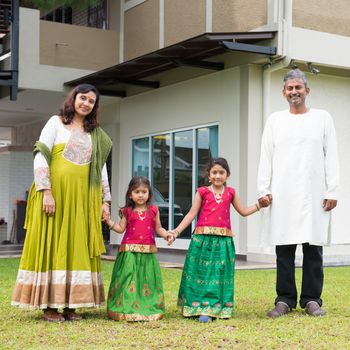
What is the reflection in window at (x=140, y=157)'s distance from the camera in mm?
13742

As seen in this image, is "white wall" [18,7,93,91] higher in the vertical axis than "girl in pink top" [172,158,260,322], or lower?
higher

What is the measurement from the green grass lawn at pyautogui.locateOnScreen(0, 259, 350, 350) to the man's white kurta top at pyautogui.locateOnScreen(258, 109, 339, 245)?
0.61 meters

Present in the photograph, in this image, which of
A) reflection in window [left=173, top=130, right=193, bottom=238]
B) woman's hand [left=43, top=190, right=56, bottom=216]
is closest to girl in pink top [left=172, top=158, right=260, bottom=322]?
woman's hand [left=43, top=190, right=56, bottom=216]

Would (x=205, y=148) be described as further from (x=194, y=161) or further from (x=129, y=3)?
(x=129, y=3)

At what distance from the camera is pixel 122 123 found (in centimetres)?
1434

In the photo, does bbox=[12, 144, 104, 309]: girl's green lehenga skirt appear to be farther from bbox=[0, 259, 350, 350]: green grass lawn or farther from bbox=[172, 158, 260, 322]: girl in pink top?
bbox=[172, 158, 260, 322]: girl in pink top

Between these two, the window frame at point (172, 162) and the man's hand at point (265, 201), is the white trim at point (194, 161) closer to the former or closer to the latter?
the window frame at point (172, 162)

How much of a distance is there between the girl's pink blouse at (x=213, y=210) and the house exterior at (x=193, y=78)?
4.52m

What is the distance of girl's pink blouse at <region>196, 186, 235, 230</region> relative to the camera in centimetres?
518

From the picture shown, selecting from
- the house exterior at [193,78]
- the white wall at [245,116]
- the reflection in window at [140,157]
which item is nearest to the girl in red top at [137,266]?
the house exterior at [193,78]

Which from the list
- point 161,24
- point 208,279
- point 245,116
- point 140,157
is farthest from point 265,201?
point 140,157

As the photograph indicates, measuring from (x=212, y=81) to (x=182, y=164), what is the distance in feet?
5.49

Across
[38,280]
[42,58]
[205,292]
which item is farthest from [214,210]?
[42,58]

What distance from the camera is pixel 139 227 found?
5215 mm
